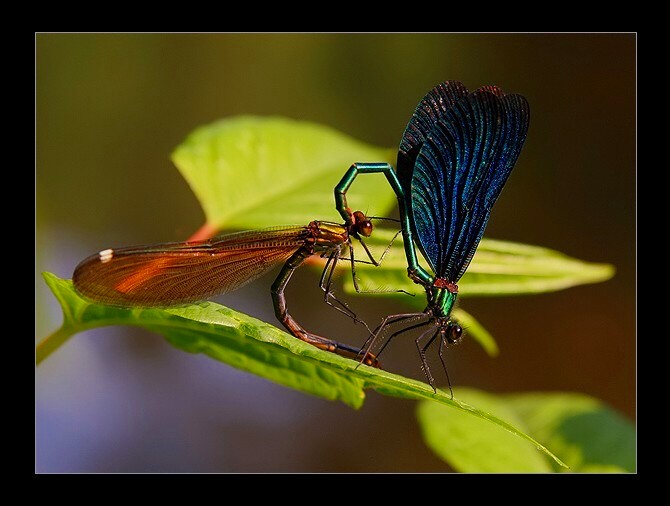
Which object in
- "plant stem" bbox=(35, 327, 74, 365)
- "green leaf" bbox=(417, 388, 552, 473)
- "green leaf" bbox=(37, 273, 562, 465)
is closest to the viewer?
"green leaf" bbox=(37, 273, 562, 465)

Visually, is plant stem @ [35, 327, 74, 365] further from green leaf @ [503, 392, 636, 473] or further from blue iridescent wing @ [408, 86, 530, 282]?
green leaf @ [503, 392, 636, 473]

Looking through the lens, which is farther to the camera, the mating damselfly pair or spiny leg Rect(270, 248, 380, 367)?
spiny leg Rect(270, 248, 380, 367)

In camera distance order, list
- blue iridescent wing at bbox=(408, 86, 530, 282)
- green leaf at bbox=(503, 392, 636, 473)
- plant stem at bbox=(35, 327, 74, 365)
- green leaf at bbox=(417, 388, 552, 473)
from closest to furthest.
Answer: plant stem at bbox=(35, 327, 74, 365), blue iridescent wing at bbox=(408, 86, 530, 282), green leaf at bbox=(417, 388, 552, 473), green leaf at bbox=(503, 392, 636, 473)

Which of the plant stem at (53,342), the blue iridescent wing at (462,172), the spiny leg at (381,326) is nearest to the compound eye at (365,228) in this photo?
the blue iridescent wing at (462,172)

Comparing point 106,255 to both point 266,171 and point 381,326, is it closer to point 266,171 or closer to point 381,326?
point 381,326

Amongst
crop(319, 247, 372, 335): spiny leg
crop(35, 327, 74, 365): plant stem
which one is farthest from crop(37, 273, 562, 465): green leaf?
crop(319, 247, 372, 335): spiny leg

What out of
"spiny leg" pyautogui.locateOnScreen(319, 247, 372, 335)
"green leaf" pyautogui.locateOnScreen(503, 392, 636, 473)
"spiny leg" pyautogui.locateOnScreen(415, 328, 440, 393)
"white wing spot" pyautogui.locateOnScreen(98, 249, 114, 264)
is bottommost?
"green leaf" pyautogui.locateOnScreen(503, 392, 636, 473)

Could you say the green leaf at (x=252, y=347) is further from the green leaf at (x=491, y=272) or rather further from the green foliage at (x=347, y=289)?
the green leaf at (x=491, y=272)
